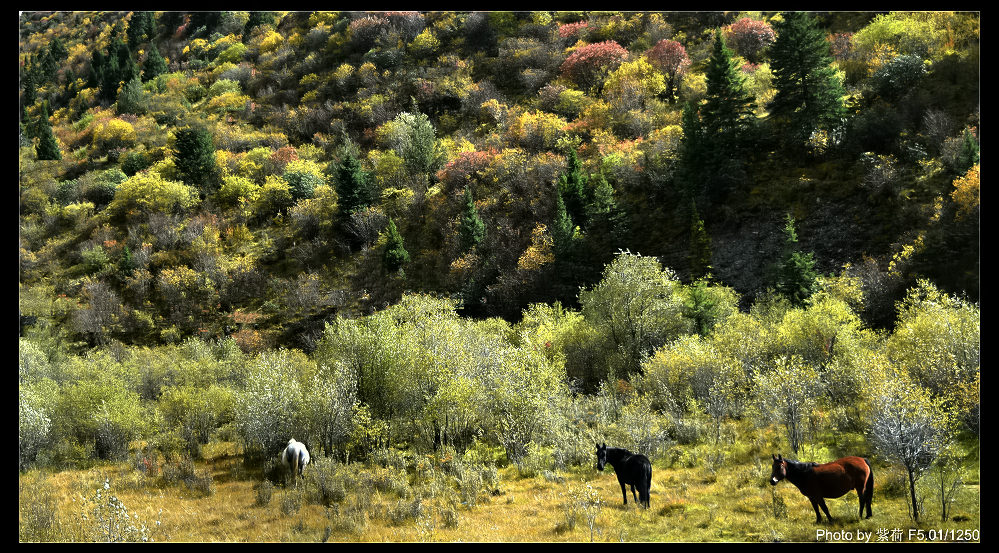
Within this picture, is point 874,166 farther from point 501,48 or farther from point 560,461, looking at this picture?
point 501,48

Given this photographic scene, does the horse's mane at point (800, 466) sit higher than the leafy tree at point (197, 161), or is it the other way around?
the leafy tree at point (197, 161)

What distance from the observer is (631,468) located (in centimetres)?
1275

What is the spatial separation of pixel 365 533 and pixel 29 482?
53.3 ft

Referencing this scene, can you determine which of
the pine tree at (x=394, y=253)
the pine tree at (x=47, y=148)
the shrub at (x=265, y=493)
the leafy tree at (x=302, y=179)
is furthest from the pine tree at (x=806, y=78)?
the pine tree at (x=47, y=148)

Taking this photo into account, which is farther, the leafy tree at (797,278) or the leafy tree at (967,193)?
the leafy tree at (797,278)

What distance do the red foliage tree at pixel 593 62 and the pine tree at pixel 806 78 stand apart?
28679mm

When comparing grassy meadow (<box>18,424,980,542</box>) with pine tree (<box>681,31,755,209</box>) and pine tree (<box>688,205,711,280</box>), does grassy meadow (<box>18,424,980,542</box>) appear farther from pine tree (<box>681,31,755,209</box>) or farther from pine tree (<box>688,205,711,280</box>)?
pine tree (<box>681,31,755,209</box>)

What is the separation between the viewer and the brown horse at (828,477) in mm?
9711

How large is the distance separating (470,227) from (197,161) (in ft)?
134

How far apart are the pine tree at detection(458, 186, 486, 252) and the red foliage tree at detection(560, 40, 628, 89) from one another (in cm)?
3212

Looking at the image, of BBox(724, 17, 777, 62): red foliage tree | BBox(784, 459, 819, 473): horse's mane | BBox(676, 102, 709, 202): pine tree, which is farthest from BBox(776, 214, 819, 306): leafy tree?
BBox(724, 17, 777, 62): red foliage tree

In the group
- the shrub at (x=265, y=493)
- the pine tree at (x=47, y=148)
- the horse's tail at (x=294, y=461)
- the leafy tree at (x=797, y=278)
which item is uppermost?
the pine tree at (x=47, y=148)

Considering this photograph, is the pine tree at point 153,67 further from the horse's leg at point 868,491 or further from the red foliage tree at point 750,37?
the horse's leg at point 868,491

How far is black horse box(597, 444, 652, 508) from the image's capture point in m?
12.5
